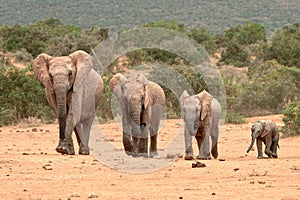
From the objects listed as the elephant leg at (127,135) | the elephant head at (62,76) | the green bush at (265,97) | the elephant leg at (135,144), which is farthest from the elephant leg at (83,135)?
the green bush at (265,97)

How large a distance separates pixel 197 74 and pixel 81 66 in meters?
14.5

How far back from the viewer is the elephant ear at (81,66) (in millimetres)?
15133

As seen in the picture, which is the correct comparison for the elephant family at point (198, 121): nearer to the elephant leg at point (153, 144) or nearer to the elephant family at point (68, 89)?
the elephant leg at point (153, 144)

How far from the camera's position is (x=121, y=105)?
1473 centimetres

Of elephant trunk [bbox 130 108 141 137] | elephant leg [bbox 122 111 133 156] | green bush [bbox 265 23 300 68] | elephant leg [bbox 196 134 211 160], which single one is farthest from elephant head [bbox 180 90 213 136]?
green bush [bbox 265 23 300 68]

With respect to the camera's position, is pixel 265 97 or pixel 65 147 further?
pixel 265 97

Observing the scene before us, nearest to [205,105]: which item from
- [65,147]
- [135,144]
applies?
[135,144]

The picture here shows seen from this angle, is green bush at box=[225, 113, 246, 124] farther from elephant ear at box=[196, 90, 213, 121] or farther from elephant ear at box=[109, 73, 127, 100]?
elephant ear at box=[109, 73, 127, 100]

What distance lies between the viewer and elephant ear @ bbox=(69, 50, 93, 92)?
49.6 ft

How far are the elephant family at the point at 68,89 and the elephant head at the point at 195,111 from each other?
207 cm

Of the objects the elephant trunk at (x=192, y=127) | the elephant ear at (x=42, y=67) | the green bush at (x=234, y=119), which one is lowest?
the green bush at (x=234, y=119)

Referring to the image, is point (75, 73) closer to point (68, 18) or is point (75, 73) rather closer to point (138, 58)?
point (138, 58)

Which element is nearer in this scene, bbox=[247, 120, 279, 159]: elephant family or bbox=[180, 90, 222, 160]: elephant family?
bbox=[180, 90, 222, 160]: elephant family

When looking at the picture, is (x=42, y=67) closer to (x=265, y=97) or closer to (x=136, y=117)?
(x=136, y=117)
